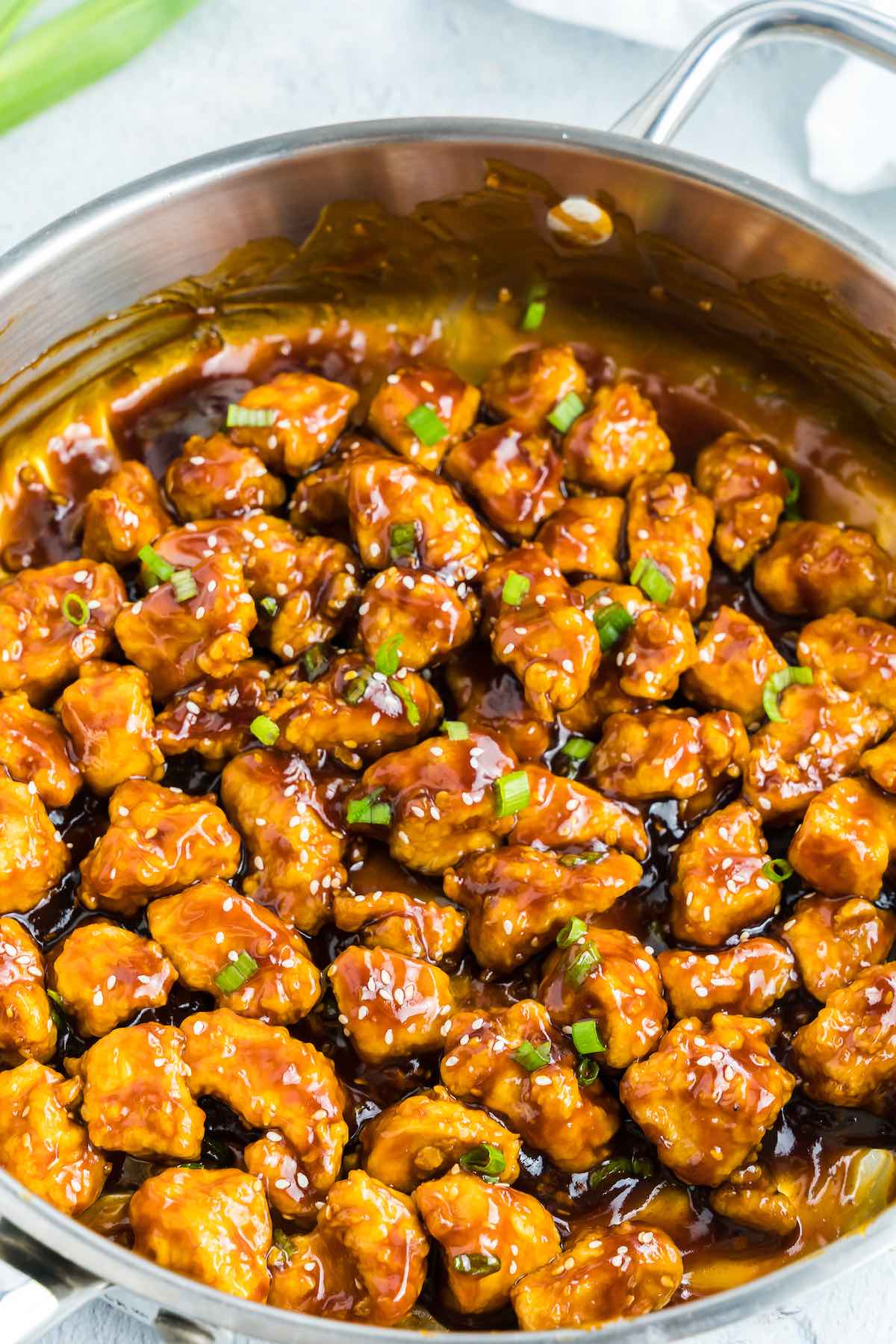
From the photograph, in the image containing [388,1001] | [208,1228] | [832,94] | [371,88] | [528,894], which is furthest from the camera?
[371,88]

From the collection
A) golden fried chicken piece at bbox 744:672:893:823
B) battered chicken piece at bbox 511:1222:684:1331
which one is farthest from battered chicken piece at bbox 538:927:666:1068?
golden fried chicken piece at bbox 744:672:893:823

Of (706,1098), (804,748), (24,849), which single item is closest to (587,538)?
(804,748)

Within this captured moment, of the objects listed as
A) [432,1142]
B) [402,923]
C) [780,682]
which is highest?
[780,682]

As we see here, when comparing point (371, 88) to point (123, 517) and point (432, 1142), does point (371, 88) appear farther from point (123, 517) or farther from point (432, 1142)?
point (432, 1142)

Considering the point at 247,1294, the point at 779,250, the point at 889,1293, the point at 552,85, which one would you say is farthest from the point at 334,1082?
the point at 552,85

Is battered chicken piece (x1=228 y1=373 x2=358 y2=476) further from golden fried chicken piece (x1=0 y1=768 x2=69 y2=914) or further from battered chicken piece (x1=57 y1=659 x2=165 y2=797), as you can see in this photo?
golden fried chicken piece (x1=0 y1=768 x2=69 y2=914)

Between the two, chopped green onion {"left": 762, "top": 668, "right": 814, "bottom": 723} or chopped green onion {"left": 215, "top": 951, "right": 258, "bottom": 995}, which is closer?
chopped green onion {"left": 215, "top": 951, "right": 258, "bottom": 995}

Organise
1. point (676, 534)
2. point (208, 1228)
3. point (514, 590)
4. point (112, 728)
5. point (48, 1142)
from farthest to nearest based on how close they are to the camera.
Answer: point (676, 534)
point (514, 590)
point (112, 728)
point (48, 1142)
point (208, 1228)
